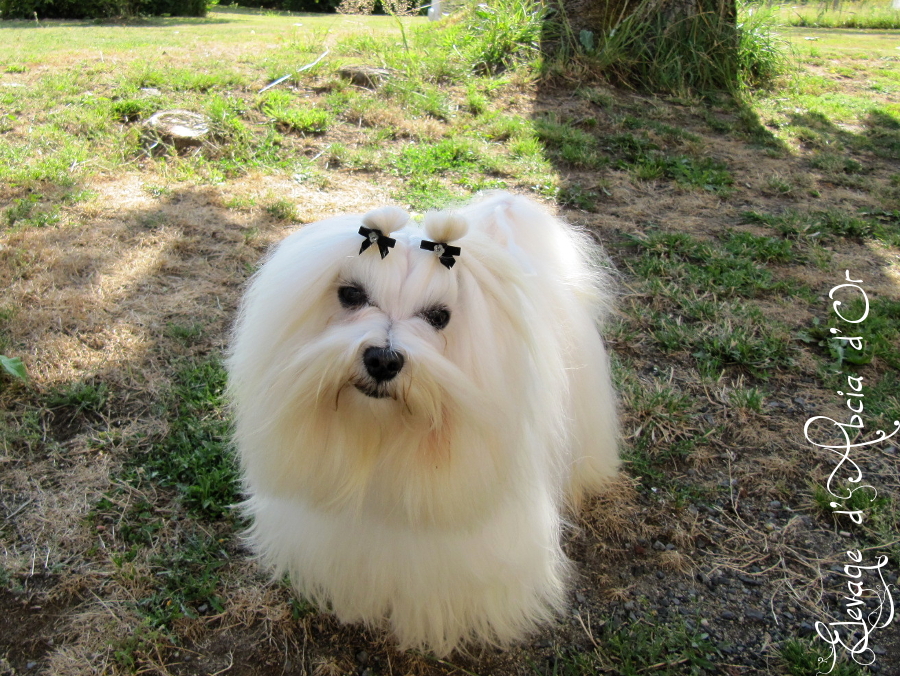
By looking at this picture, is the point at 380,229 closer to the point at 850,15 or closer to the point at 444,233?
the point at 444,233

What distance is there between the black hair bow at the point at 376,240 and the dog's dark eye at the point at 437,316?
6.4 inches

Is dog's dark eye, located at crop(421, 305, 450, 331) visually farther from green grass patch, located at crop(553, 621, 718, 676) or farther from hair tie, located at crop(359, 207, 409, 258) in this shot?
green grass patch, located at crop(553, 621, 718, 676)

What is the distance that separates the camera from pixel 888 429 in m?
2.83

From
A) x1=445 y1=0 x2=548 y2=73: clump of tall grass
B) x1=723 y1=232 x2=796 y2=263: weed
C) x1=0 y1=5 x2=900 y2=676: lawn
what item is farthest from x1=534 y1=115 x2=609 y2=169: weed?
x1=723 y1=232 x2=796 y2=263: weed

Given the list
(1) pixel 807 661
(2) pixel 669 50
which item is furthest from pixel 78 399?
(2) pixel 669 50

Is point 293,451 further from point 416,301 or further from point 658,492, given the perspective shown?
point 658,492

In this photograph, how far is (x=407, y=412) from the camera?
1.44 metres

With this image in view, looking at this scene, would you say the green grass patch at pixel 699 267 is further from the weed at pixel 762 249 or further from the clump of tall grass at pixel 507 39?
the clump of tall grass at pixel 507 39

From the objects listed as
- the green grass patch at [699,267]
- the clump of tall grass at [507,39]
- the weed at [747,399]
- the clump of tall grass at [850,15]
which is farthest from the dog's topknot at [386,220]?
the clump of tall grass at [850,15]

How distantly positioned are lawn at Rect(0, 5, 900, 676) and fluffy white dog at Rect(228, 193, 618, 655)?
0.35 meters

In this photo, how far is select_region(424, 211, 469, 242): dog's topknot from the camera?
1.48 metres

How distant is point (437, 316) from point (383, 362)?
0.21 metres

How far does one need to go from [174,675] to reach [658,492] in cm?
175

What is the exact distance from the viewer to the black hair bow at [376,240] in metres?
1.48
